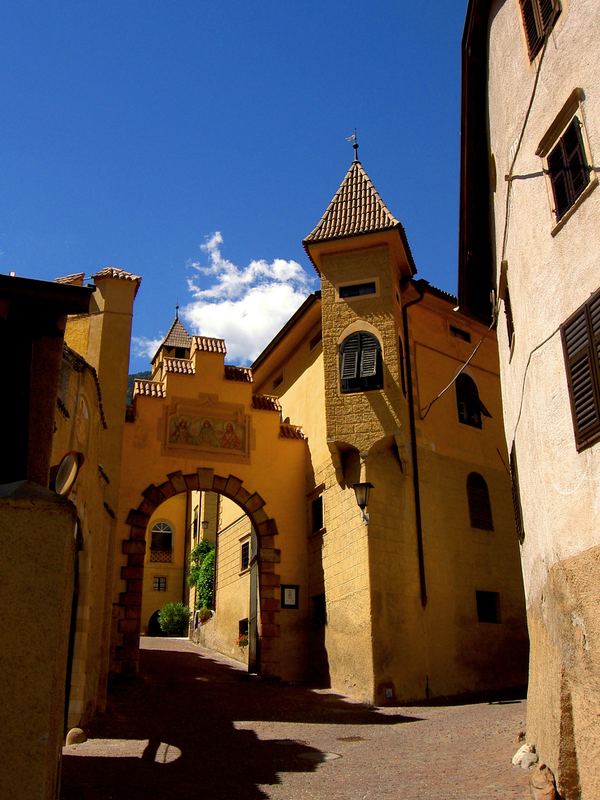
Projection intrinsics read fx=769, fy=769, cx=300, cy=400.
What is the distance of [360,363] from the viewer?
60.0 ft

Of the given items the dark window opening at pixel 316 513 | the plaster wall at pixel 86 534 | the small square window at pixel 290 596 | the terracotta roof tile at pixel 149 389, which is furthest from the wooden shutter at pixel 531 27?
the small square window at pixel 290 596

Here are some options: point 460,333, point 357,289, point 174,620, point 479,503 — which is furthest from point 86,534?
point 174,620

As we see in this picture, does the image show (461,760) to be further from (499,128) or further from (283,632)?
(283,632)

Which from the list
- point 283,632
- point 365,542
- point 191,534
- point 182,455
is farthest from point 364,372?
point 191,534

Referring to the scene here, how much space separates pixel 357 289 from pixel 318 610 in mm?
8049

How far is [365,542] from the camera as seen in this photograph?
54.4 ft

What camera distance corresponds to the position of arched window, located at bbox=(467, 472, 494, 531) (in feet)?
62.5

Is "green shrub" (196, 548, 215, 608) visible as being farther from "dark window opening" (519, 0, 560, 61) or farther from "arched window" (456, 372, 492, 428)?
"dark window opening" (519, 0, 560, 61)

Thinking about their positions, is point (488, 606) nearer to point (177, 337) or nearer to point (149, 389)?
point (149, 389)

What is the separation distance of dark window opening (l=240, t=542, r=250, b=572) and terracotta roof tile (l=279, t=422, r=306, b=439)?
14.1 feet

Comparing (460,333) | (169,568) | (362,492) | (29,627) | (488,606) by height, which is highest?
(460,333)

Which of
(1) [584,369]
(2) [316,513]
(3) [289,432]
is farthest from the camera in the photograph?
(3) [289,432]

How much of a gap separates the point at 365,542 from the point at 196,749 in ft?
23.7

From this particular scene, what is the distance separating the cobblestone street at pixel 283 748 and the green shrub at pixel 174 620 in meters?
17.5
